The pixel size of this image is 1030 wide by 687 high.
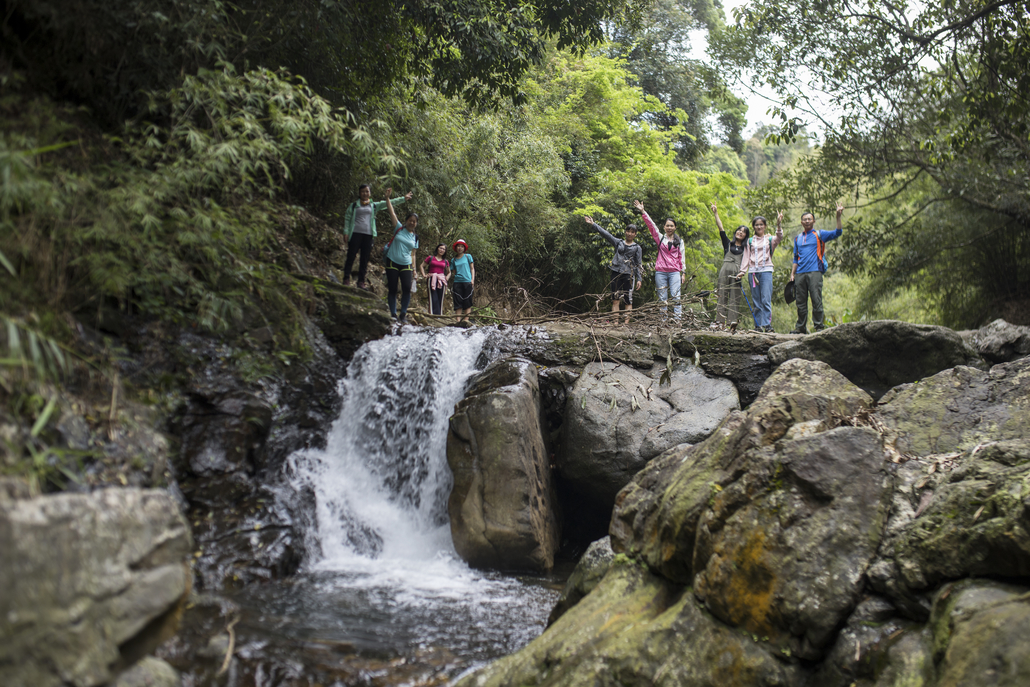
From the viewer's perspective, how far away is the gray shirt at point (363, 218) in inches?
412

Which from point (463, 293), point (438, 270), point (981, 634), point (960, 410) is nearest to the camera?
point (981, 634)

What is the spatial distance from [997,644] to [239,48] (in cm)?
877

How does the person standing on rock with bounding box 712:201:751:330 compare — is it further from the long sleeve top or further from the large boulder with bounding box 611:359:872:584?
the large boulder with bounding box 611:359:872:584

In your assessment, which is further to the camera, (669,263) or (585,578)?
(669,263)

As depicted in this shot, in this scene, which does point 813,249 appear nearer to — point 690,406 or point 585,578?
point 690,406

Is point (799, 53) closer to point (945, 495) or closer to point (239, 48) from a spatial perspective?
point (239, 48)

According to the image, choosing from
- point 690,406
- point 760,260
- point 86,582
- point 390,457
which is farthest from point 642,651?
point 760,260

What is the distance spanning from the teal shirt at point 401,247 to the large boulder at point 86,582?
24.5ft

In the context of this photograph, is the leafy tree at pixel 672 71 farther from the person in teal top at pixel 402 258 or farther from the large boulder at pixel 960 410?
the large boulder at pixel 960 410

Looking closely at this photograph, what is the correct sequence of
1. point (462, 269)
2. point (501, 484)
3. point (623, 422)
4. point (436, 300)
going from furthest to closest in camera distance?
point (436, 300) < point (462, 269) < point (623, 422) < point (501, 484)

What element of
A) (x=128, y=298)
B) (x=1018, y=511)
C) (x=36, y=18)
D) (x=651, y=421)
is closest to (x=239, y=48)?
(x=36, y=18)

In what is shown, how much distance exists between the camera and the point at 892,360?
27.9ft

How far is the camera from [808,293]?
10477mm

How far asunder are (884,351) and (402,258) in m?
7.11
